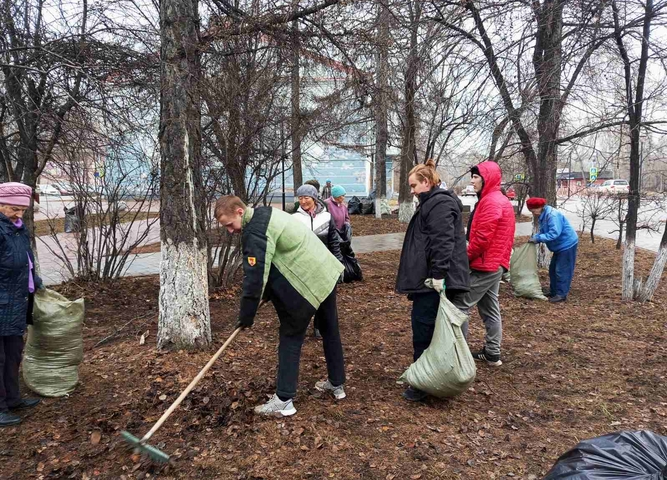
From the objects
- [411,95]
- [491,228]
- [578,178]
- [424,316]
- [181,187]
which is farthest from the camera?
[578,178]

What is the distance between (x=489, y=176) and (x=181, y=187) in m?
2.40

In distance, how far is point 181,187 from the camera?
3564 mm

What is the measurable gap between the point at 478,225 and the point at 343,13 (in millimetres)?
2206

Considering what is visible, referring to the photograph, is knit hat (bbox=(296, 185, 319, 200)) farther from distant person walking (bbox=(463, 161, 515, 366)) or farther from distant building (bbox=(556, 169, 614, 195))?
distant building (bbox=(556, 169, 614, 195))

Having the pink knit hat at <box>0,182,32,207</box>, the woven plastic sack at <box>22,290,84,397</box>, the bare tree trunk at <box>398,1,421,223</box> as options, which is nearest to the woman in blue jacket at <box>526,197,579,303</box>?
the bare tree trunk at <box>398,1,421,223</box>

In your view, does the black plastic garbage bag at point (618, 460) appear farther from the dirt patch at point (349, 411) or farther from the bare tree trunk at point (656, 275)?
the bare tree trunk at point (656, 275)

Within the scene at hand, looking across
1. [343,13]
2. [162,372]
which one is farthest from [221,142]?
[162,372]

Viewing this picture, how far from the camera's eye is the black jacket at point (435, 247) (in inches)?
122

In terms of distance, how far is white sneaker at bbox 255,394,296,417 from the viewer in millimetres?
2967

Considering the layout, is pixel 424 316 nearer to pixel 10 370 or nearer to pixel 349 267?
pixel 10 370

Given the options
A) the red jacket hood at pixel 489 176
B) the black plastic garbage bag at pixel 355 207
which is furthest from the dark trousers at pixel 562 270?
the black plastic garbage bag at pixel 355 207

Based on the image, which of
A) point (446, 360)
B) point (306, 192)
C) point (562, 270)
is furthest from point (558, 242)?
point (446, 360)

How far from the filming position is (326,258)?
2980mm

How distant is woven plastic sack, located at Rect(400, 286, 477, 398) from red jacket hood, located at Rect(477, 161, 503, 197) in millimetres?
1159
